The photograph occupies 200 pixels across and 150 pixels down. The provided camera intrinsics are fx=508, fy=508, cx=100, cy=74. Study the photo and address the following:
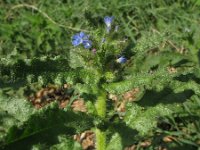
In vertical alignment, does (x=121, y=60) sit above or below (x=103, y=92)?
above

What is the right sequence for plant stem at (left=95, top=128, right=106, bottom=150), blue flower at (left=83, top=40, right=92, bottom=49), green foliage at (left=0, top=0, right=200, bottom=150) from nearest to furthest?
green foliage at (left=0, top=0, right=200, bottom=150) < blue flower at (left=83, top=40, right=92, bottom=49) < plant stem at (left=95, top=128, right=106, bottom=150)

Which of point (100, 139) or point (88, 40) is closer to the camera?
point (88, 40)

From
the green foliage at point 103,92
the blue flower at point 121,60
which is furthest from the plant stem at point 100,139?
the blue flower at point 121,60

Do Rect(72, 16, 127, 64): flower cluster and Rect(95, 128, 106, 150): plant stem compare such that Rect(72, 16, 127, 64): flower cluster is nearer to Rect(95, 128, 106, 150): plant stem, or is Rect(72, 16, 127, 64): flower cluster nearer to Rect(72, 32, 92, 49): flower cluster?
Rect(72, 32, 92, 49): flower cluster

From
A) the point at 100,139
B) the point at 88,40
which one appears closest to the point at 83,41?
the point at 88,40

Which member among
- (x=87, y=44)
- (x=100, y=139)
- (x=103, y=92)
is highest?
(x=87, y=44)

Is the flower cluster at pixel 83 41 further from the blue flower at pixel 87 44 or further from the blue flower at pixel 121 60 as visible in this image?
the blue flower at pixel 121 60

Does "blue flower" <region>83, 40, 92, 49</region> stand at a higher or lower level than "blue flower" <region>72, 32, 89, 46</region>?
lower

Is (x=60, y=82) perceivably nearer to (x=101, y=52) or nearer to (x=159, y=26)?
(x=101, y=52)

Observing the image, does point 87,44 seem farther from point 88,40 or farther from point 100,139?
point 100,139

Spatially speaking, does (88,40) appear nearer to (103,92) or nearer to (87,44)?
(87,44)

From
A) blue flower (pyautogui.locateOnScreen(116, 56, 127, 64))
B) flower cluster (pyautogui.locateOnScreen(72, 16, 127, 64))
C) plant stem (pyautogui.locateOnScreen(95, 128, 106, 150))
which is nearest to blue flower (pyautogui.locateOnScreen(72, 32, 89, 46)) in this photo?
flower cluster (pyautogui.locateOnScreen(72, 16, 127, 64))
